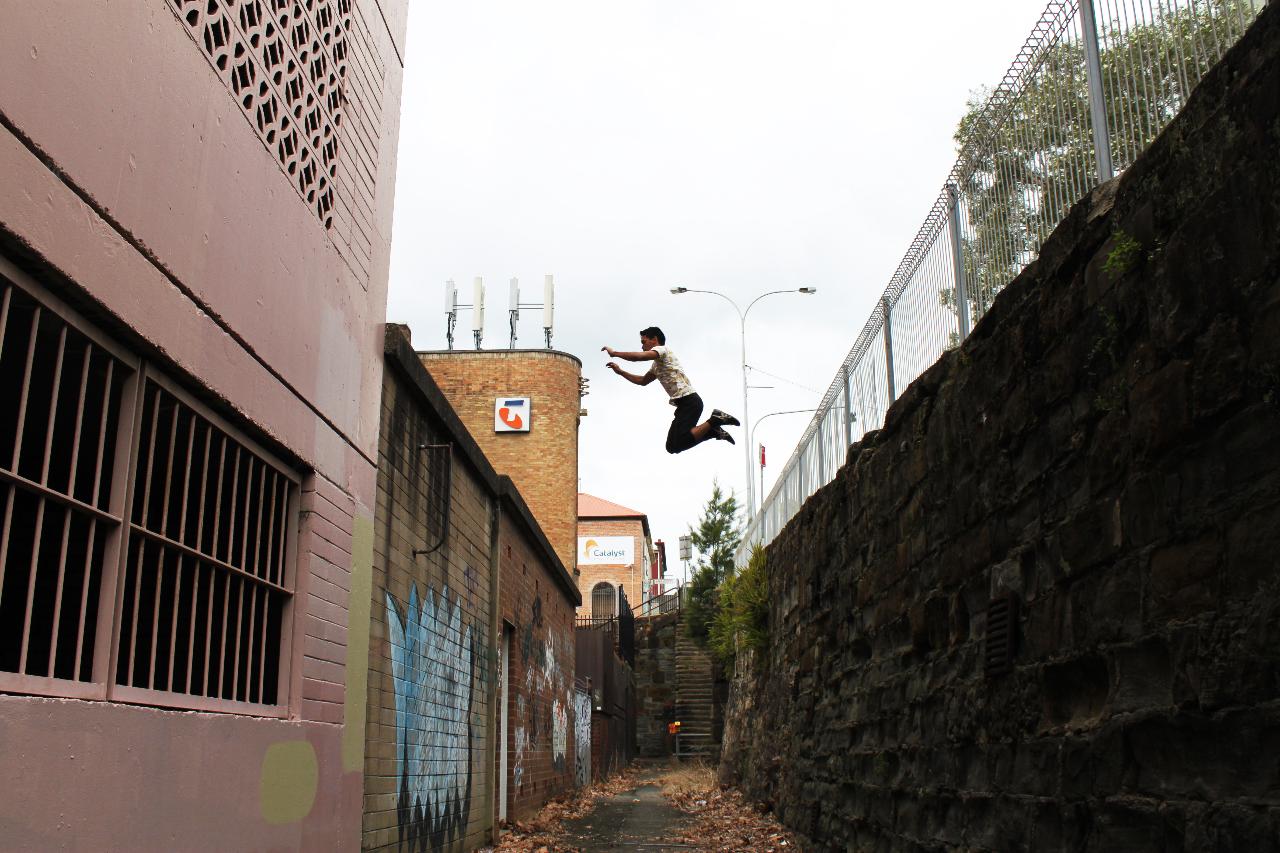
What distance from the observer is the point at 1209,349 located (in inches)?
142

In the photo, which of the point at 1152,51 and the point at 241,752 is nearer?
the point at 1152,51

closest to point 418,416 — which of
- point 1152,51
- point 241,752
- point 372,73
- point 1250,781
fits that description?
point 372,73

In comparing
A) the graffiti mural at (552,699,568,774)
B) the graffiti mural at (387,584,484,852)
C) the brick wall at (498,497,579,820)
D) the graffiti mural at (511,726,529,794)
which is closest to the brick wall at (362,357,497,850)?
the graffiti mural at (387,584,484,852)

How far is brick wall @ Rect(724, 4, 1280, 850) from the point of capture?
3.38 meters

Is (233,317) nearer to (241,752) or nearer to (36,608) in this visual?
(36,608)

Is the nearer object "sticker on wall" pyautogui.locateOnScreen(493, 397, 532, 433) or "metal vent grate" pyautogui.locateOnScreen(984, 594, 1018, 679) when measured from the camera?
"metal vent grate" pyautogui.locateOnScreen(984, 594, 1018, 679)

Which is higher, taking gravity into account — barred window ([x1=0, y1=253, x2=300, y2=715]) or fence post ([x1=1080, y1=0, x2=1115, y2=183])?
fence post ([x1=1080, y1=0, x2=1115, y2=183])

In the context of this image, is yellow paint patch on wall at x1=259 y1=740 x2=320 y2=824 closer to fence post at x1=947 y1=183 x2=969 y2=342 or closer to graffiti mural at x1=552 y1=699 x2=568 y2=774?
fence post at x1=947 y1=183 x2=969 y2=342

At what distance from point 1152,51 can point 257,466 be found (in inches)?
183

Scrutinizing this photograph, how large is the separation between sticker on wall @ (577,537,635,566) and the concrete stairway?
2551 cm

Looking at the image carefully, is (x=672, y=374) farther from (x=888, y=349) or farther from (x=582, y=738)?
(x=582, y=738)

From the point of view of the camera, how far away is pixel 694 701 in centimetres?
3719

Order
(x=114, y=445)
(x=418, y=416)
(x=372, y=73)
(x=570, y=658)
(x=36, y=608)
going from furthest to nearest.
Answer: (x=570, y=658) → (x=418, y=416) → (x=372, y=73) → (x=114, y=445) → (x=36, y=608)

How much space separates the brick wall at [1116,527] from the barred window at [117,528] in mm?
3748
